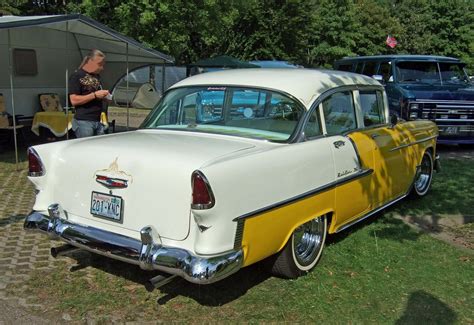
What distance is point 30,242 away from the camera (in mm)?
4945

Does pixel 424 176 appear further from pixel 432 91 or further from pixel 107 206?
pixel 107 206

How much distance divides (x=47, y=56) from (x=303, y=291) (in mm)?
10300

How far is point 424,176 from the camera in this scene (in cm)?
686

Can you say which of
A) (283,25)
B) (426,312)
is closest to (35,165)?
(426,312)

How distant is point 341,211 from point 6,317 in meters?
2.76

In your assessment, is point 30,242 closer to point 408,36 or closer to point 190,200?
point 190,200

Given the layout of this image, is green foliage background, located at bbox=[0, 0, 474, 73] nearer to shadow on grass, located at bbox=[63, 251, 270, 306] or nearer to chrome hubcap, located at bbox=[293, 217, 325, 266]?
shadow on grass, located at bbox=[63, 251, 270, 306]

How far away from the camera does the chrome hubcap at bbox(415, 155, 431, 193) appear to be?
6738mm

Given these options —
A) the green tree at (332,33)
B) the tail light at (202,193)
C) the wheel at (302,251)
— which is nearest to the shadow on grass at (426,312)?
the wheel at (302,251)

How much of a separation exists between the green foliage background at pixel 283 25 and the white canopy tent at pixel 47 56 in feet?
17.2

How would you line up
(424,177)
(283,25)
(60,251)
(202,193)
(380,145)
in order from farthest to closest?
(283,25)
(424,177)
(380,145)
(60,251)
(202,193)

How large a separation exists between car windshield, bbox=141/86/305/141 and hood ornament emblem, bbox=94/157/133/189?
1054 millimetres

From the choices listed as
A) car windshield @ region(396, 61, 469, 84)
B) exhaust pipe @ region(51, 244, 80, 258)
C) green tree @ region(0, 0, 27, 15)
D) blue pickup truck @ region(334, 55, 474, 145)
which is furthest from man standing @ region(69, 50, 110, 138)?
green tree @ region(0, 0, 27, 15)

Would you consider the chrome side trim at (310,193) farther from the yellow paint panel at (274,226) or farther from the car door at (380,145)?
the car door at (380,145)
